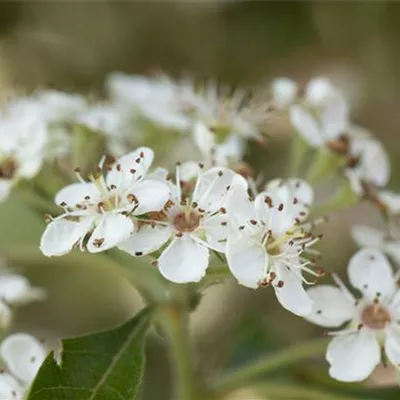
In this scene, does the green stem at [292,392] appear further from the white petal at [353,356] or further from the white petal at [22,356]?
the white petal at [22,356]

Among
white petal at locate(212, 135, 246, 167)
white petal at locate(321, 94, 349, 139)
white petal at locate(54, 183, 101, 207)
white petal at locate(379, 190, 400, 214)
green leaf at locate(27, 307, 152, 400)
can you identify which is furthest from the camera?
white petal at locate(321, 94, 349, 139)

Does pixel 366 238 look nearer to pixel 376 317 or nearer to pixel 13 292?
pixel 376 317

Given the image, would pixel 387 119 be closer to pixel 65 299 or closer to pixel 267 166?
pixel 267 166

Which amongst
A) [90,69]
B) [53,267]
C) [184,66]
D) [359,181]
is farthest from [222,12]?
[359,181]

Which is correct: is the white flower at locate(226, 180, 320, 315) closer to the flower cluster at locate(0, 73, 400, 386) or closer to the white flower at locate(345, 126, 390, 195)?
the flower cluster at locate(0, 73, 400, 386)

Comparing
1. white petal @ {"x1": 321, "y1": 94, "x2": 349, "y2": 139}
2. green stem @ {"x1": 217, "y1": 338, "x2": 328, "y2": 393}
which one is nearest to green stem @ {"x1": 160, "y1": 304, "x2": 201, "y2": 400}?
green stem @ {"x1": 217, "y1": 338, "x2": 328, "y2": 393}

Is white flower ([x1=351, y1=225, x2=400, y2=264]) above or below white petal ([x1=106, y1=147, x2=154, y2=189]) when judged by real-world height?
above

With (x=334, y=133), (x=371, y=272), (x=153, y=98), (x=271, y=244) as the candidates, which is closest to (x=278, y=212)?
(x=271, y=244)
